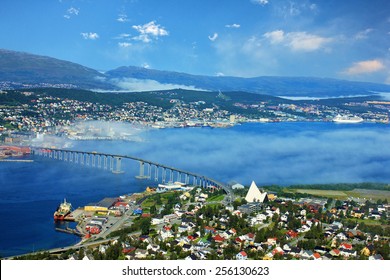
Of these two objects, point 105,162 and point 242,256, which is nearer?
point 242,256

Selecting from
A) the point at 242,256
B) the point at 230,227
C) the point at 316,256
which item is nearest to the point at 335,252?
the point at 316,256

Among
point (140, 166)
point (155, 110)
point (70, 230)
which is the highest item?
point (155, 110)

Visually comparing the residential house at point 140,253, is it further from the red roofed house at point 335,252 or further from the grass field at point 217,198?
the grass field at point 217,198

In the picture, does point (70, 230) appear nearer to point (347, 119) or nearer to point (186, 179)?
point (186, 179)

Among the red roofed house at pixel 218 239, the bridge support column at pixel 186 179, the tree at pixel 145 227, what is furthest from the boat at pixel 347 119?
the red roofed house at pixel 218 239

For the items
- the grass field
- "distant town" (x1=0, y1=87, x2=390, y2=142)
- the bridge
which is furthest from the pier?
"distant town" (x1=0, y1=87, x2=390, y2=142)

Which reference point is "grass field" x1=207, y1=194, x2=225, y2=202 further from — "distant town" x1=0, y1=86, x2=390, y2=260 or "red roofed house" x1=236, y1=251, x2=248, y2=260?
"red roofed house" x1=236, y1=251, x2=248, y2=260

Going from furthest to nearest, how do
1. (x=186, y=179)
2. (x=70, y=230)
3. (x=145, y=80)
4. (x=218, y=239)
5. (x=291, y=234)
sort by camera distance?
(x=145, y=80) < (x=186, y=179) < (x=70, y=230) < (x=291, y=234) < (x=218, y=239)
